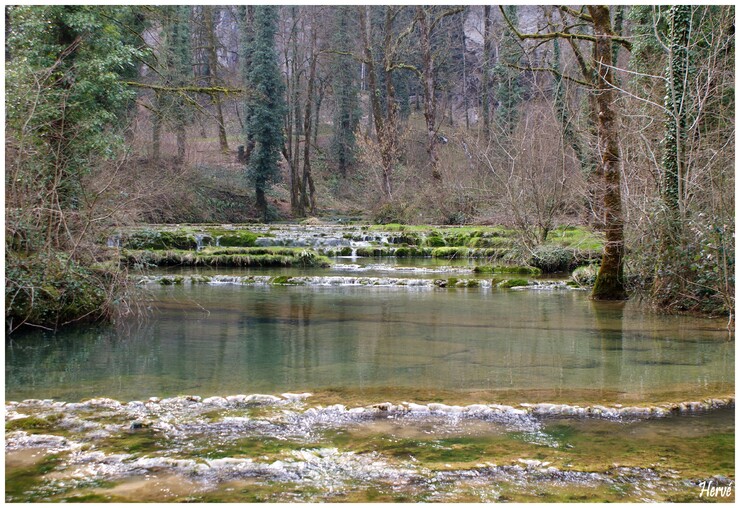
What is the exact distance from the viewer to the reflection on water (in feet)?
19.2

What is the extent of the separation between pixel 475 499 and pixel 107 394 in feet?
11.6

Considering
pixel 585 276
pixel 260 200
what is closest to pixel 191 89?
pixel 585 276

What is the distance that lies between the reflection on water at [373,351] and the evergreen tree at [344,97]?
3603 cm

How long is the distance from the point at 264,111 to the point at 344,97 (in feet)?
38.6

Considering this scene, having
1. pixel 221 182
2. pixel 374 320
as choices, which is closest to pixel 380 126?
pixel 221 182

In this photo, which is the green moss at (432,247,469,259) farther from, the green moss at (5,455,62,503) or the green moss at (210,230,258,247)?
the green moss at (5,455,62,503)

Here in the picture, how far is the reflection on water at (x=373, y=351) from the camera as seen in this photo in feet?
19.2

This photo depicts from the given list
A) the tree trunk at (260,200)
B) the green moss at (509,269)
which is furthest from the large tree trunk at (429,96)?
the green moss at (509,269)

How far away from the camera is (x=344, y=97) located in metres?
46.2

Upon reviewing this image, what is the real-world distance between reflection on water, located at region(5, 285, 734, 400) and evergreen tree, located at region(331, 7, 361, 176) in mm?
36028

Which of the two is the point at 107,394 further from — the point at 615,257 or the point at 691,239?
the point at 615,257

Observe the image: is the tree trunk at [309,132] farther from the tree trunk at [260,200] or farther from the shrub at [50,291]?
the shrub at [50,291]

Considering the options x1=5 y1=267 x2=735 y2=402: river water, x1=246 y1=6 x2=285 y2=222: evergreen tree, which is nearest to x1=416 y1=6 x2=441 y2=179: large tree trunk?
x1=246 y1=6 x2=285 y2=222: evergreen tree

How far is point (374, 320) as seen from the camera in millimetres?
9648
